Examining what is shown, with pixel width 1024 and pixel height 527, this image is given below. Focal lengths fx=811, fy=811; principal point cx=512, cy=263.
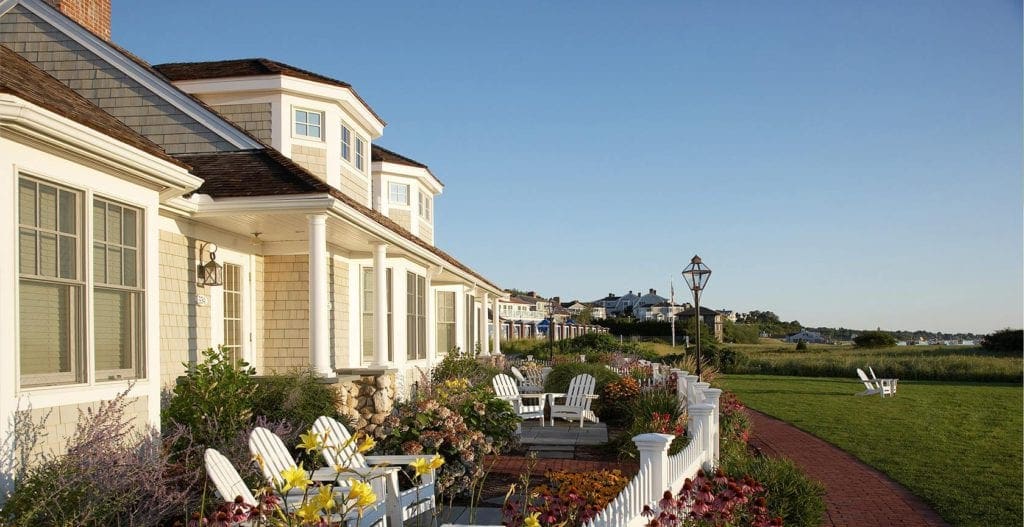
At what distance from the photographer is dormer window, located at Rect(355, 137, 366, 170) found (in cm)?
1500

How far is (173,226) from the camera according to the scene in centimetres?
938

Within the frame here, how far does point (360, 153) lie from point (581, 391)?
608cm

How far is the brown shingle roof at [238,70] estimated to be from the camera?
1295cm

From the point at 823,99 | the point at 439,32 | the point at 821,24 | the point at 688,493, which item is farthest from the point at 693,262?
the point at 688,493

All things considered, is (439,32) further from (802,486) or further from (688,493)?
(688,493)

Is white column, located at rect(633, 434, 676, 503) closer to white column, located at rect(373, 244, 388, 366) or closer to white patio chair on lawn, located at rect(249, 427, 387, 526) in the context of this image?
white patio chair on lawn, located at rect(249, 427, 387, 526)

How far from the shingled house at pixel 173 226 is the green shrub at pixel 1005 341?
1447 inches

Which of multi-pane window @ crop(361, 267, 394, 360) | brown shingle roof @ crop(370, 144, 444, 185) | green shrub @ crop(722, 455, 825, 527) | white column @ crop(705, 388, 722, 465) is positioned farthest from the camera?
brown shingle roof @ crop(370, 144, 444, 185)

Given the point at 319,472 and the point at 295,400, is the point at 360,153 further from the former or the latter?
the point at 319,472

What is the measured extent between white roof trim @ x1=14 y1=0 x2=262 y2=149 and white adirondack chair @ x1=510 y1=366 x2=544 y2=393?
8113 mm

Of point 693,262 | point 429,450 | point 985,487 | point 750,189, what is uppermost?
point 750,189

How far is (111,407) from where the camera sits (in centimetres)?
582

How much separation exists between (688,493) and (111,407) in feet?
13.4

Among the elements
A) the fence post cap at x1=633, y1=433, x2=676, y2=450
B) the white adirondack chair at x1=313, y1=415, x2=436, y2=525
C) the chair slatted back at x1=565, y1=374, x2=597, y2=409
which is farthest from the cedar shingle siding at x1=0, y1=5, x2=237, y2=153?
the fence post cap at x1=633, y1=433, x2=676, y2=450
